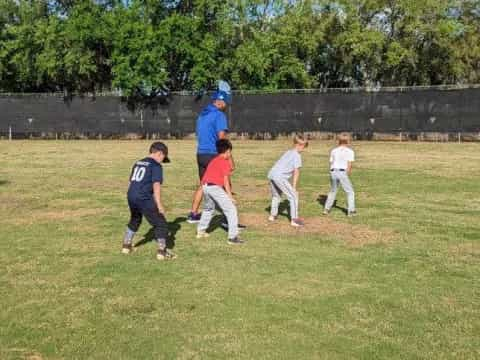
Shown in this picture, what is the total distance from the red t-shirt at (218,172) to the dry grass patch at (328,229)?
1207 mm

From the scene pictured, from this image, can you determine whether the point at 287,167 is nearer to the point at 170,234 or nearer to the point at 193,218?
the point at 193,218

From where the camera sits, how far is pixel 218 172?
7.44 metres

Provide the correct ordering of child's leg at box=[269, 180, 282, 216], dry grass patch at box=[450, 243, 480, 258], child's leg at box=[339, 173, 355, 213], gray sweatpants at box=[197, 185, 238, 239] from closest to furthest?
dry grass patch at box=[450, 243, 480, 258] < gray sweatpants at box=[197, 185, 238, 239] < child's leg at box=[269, 180, 282, 216] < child's leg at box=[339, 173, 355, 213]

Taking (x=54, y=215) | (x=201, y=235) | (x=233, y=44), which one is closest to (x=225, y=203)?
(x=201, y=235)

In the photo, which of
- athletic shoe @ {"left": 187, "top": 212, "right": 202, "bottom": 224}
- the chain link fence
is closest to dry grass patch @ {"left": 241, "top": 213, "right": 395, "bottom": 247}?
athletic shoe @ {"left": 187, "top": 212, "right": 202, "bottom": 224}

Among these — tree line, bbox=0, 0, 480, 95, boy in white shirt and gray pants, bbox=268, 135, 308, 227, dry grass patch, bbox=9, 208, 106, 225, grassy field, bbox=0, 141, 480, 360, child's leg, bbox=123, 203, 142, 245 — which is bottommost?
grassy field, bbox=0, 141, 480, 360

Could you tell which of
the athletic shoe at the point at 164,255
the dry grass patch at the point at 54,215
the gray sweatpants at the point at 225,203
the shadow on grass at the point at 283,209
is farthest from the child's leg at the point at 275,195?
the dry grass patch at the point at 54,215

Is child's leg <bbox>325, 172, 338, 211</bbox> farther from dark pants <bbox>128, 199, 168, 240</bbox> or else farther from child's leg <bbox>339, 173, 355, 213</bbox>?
dark pants <bbox>128, 199, 168, 240</bbox>

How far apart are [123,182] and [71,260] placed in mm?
6703

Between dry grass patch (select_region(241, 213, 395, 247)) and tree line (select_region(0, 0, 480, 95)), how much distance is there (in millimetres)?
23668

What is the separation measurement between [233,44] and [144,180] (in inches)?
1188

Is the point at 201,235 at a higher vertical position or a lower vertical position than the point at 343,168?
lower

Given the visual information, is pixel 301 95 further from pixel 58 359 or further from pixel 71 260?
pixel 58 359

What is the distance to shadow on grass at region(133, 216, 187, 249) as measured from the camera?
745cm
